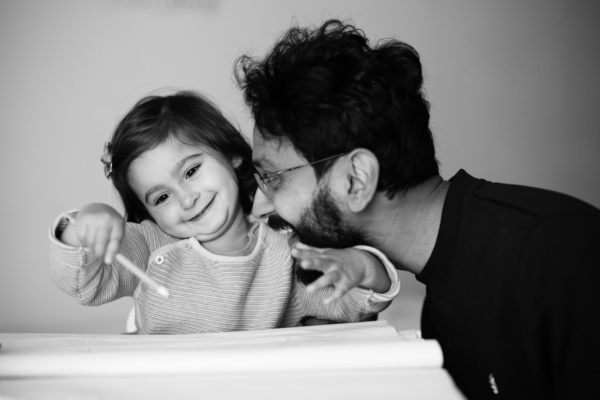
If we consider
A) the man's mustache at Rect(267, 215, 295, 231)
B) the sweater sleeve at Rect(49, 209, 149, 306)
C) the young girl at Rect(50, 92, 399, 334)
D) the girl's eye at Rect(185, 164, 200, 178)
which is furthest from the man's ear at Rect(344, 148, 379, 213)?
the sweater sleeve at Rect(49, 209, 149, 306)

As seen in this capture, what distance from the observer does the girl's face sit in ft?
4.26

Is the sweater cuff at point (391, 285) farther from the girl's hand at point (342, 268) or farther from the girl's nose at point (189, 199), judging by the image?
the girl's nose at point (189, 199)

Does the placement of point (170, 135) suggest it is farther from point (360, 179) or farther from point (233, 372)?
point (233, 372)

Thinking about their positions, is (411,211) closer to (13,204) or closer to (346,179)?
(346,179)

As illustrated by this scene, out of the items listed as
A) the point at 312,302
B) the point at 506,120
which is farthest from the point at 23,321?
the point at 506,120

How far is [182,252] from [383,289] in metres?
0.48

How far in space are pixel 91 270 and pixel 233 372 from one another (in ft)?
1.54

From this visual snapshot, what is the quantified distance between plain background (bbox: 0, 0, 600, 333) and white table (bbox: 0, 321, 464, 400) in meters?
1.26

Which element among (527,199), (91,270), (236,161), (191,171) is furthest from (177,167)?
(527,199)

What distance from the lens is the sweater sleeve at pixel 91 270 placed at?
1.10 m

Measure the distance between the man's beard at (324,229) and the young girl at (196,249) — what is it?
62mm

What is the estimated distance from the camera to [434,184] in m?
1.35

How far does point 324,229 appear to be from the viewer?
1343 millimetres

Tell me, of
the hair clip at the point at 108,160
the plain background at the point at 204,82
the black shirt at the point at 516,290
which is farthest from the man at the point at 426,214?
the plain background at the point at 204,82
